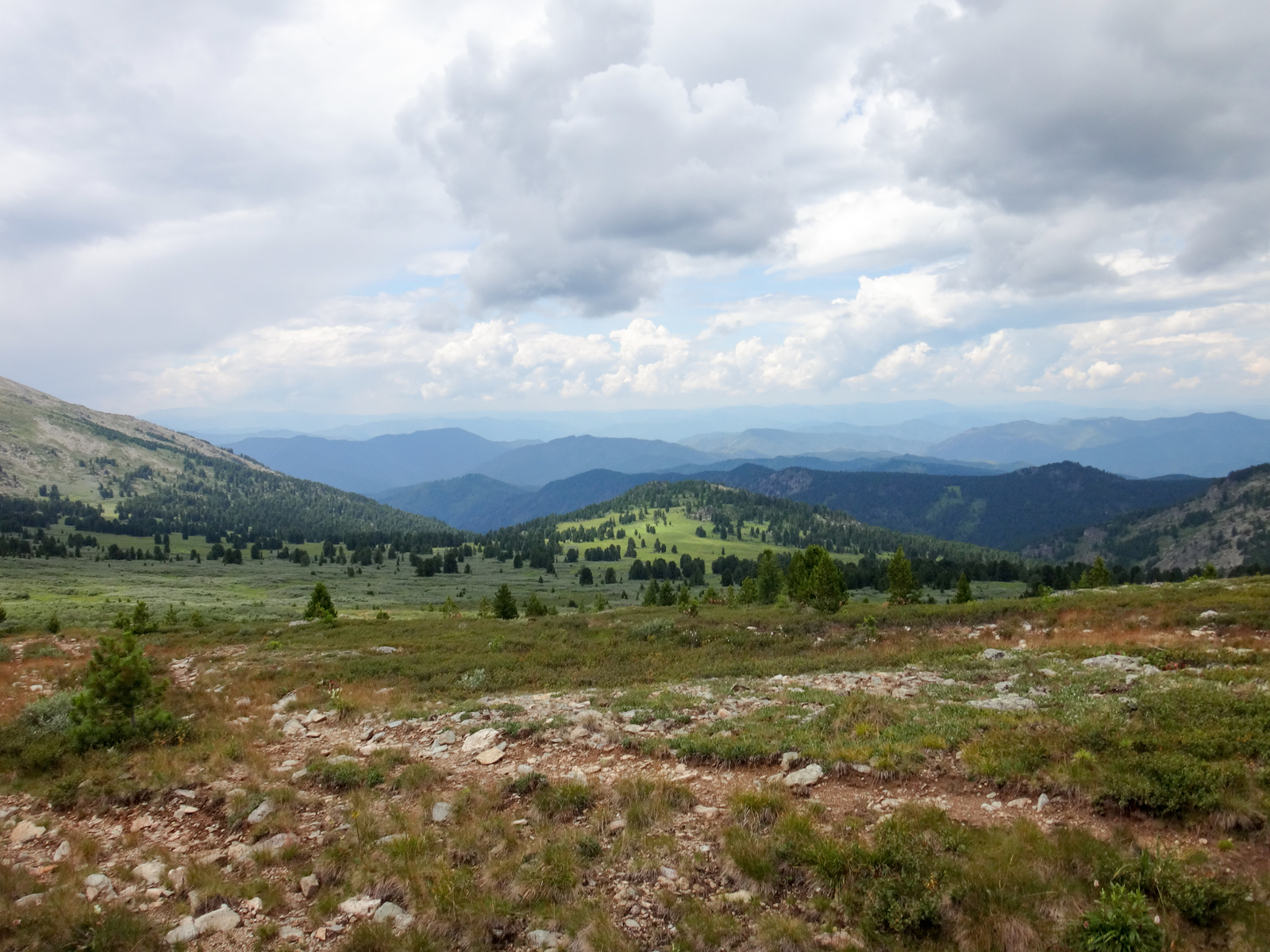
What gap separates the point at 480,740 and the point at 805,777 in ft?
29.1

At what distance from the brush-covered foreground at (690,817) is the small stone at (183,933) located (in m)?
0.03

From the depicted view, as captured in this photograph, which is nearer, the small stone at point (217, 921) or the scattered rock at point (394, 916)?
the scattered rock at point (394, 916)

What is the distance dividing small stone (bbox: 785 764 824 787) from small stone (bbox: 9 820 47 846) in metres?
15.9

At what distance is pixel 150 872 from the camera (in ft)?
34.7

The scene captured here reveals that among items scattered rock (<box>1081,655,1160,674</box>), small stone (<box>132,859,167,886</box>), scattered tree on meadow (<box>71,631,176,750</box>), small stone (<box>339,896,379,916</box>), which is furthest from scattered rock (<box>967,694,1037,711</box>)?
scattered tree on meadow (<box>71,631,176,750</box>)

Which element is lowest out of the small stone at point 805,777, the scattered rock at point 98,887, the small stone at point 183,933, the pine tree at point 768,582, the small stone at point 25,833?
the pine tree at point 768,582

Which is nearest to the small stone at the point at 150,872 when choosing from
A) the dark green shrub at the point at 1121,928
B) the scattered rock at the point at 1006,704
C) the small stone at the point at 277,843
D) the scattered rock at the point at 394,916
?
the small stone at the point at 277,843

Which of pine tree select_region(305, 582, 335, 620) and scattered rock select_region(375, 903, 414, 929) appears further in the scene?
pine tree select_region(305, 582, 335, 620)

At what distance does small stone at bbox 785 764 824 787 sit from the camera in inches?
468

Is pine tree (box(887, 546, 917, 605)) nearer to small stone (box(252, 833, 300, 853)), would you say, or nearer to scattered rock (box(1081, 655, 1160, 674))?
scattered rock (box(1081, 655, 1160, 674))

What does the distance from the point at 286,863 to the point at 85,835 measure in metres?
5.35

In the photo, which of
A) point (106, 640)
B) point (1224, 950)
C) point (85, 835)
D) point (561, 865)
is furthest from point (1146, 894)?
point (106, 640)

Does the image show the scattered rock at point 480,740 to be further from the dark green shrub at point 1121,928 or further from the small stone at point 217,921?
the dark green shrub at point 1121,928

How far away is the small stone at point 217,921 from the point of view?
29.8ft
